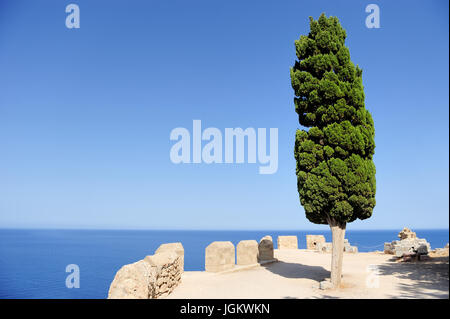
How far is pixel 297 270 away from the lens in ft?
53.5

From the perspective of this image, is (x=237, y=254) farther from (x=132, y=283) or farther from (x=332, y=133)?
(x=132, y=283)

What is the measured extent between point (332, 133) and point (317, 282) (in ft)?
22.0

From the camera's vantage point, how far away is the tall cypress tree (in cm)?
1244

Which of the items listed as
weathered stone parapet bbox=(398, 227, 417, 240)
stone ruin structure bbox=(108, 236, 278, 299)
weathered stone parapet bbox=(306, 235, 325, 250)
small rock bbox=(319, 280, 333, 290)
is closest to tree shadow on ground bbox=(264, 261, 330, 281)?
stone ruin structure bbox=(108, 236, 278, 299)

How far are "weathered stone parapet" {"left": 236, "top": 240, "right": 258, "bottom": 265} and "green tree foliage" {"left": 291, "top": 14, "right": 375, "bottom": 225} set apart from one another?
547cm

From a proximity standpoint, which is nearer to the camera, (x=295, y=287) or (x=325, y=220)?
(x=295, y=287)

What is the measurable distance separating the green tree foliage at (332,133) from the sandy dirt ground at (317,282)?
9.35 ft

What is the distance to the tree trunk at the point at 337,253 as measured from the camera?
12.3 meters

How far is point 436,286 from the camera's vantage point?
11.1 m

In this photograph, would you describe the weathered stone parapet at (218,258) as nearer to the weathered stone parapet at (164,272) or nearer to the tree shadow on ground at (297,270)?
the tree shadow on ground at (297,270)
